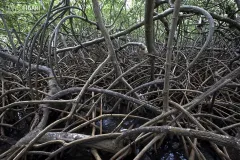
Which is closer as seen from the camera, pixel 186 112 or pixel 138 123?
pixel 186 112

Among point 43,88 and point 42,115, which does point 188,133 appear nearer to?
point 42,115

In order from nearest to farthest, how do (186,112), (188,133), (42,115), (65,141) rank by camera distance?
(188,133)
(186,112)
(65,141)
(42,115)

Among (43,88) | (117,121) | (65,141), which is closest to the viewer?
(65,141)

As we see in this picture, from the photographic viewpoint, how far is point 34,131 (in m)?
1.12

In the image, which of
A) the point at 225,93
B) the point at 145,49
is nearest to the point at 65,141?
the point at 145,49

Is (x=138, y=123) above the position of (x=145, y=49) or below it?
below

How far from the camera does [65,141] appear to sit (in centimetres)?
103

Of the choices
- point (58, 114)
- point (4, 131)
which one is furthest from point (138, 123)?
point (4, 131)

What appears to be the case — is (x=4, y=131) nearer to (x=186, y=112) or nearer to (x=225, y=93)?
(x=186, y=112)

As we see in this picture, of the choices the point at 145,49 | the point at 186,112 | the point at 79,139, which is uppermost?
the point at 145,49

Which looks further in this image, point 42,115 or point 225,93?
point 225,93

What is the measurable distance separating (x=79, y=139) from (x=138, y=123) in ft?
1.69

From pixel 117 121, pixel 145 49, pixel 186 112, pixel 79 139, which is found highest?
pixel 145 49

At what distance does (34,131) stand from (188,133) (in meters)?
0.78
